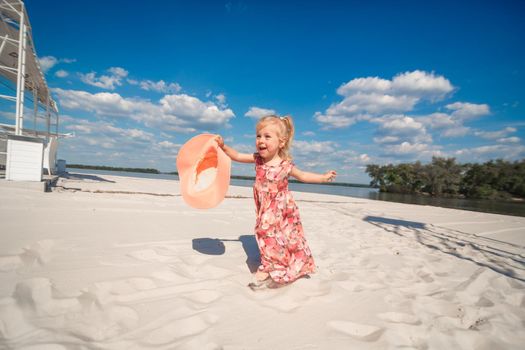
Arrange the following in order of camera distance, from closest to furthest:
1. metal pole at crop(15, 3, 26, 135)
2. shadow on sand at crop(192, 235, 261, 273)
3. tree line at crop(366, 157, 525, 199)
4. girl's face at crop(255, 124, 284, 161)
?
1. girl's face at crop(255, 124, 284, 161)
2. shadow on sand at crop(192, 235, 261, 273)
3. metal pole at crop(15, 3, 26, 135)
4. tree line at crop(366, 157, 525, 199)

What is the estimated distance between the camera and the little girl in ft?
7.64

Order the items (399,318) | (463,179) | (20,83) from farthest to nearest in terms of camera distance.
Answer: (463,179), (20,83), (399,318)

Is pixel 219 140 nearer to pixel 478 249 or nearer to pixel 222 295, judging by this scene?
pixel 222 295

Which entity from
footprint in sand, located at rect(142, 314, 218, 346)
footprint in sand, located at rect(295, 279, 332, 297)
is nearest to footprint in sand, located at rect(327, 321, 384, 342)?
footprint in sand, located at rect(295, 279, 332, 297)

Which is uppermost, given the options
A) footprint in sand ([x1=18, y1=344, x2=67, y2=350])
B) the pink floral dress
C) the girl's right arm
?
the girl's right arm

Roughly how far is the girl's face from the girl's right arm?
26 cm

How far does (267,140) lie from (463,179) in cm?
5492

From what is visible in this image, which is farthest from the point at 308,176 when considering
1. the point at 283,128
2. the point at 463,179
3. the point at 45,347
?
the point at 463,179

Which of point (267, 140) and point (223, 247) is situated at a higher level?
point (267, 140)

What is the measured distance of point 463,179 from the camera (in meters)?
43.8

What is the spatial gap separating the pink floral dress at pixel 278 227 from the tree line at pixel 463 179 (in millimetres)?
48703

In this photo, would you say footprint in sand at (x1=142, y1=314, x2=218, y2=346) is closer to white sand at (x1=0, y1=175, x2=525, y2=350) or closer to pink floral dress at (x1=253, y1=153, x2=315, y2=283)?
white sand at (x1=0, y1=175, x2=525, y2=350)

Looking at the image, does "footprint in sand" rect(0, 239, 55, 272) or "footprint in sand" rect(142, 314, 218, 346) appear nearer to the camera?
"footprint in sand" rect(142, 314, 218, 346)

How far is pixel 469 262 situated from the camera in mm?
3439
